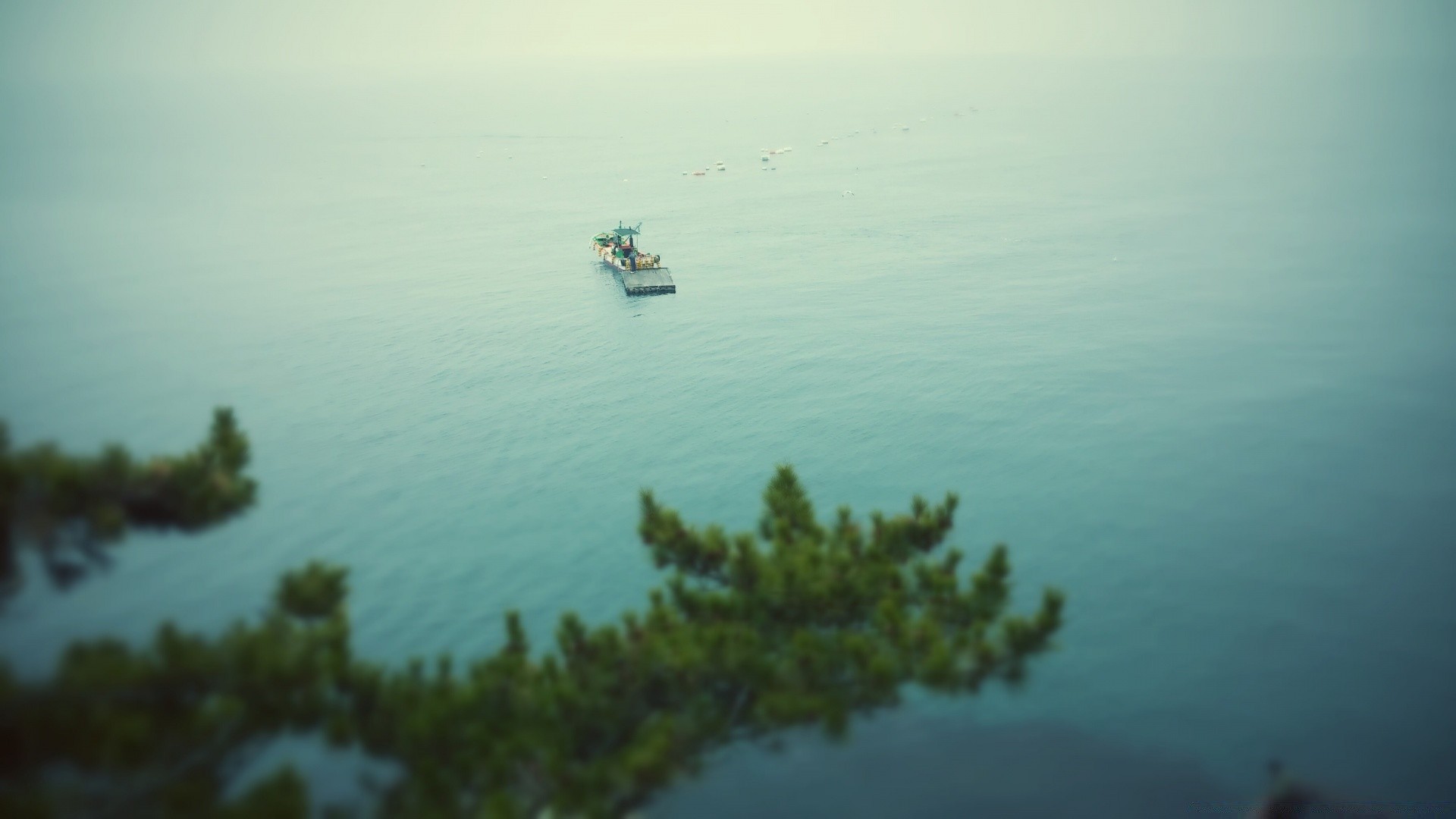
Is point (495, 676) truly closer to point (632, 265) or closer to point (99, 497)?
point (99, 497)

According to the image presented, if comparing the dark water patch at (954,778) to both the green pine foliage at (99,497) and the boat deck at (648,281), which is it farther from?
the boat deck at (648,281)

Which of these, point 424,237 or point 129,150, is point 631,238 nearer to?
point 424,237

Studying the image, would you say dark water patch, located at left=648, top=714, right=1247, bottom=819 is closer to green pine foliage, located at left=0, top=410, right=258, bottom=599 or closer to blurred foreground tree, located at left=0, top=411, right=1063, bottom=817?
blurred foreground tree, located at left=0, top=411, right=1063, bottom=817

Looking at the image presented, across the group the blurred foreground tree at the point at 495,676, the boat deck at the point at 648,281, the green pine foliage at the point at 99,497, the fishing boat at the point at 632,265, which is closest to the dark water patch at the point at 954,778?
the blurred foreground tree at the point at 495,676

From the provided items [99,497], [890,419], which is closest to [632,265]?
[890,419]

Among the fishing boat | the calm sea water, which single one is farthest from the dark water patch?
the fishing boat
